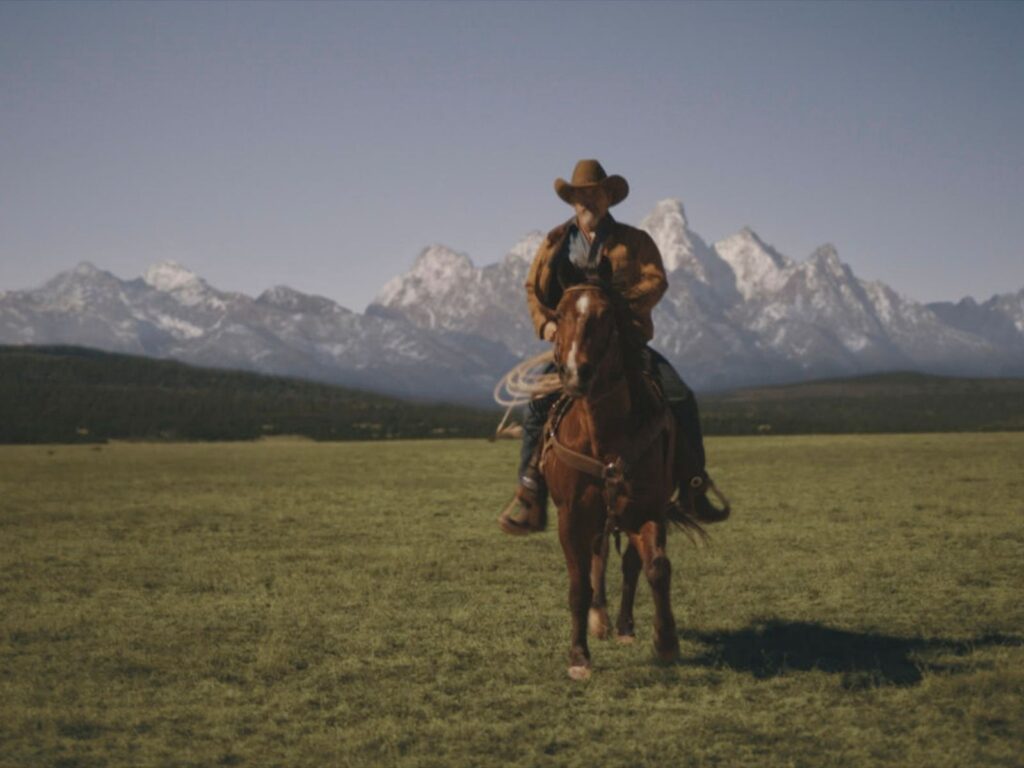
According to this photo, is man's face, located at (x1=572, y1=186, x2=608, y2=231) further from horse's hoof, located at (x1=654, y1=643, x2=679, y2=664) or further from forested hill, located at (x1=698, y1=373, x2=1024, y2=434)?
forested hill, located at (x1=698, y1=373, x2=1024, y2=434)

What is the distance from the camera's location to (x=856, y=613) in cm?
1116

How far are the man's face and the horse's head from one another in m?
1.14

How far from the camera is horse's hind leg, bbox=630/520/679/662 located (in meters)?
8.12

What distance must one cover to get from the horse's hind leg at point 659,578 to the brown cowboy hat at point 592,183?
285 cm

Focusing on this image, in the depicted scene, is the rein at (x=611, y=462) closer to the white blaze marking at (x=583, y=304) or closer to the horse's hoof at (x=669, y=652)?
the white blaze marking at (x=583, y=304)

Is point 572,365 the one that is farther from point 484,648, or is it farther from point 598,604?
point 484,648

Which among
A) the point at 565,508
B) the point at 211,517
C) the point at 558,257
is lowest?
the point at 211,517

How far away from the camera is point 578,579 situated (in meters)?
8.48

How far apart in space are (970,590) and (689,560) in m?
4.09

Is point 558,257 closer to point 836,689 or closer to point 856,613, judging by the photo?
point 836,689

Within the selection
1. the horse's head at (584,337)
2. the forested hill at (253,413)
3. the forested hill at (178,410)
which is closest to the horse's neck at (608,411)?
the horse's head at (584,337)

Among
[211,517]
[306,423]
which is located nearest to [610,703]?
[211,517]

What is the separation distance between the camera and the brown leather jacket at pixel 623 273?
8.62 meters

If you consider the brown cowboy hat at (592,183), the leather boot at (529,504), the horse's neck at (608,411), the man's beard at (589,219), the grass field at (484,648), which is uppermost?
the brown cowboy hat at (592,183)
